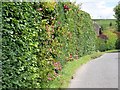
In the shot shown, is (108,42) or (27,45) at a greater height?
(27,45)

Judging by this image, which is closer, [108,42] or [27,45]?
[27,45]

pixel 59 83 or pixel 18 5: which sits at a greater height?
pixel 18 5

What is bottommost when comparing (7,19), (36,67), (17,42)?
(36,67)

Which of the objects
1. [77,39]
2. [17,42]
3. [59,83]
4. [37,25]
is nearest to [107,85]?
[59,83]

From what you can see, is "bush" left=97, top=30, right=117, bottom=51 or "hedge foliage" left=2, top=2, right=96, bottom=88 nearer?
"hedge foliage" left=2, top=2, right=96, bottom=88

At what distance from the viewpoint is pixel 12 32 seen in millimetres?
8062

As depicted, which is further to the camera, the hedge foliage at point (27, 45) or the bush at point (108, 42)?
the bush at point (108, 42)

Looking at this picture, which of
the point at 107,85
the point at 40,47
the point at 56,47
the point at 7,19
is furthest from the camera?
the point at 56,47

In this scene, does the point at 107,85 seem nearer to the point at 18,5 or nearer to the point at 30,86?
the point at 30,86

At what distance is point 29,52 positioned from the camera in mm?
8797

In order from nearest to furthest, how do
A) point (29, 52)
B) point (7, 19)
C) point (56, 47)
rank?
1. point (7, 19)
2. point (29, 52)
3. point (56, 47)

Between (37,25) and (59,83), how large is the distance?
2060mm

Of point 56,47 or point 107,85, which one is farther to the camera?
point 56,47

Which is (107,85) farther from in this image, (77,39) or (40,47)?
(77,39)
